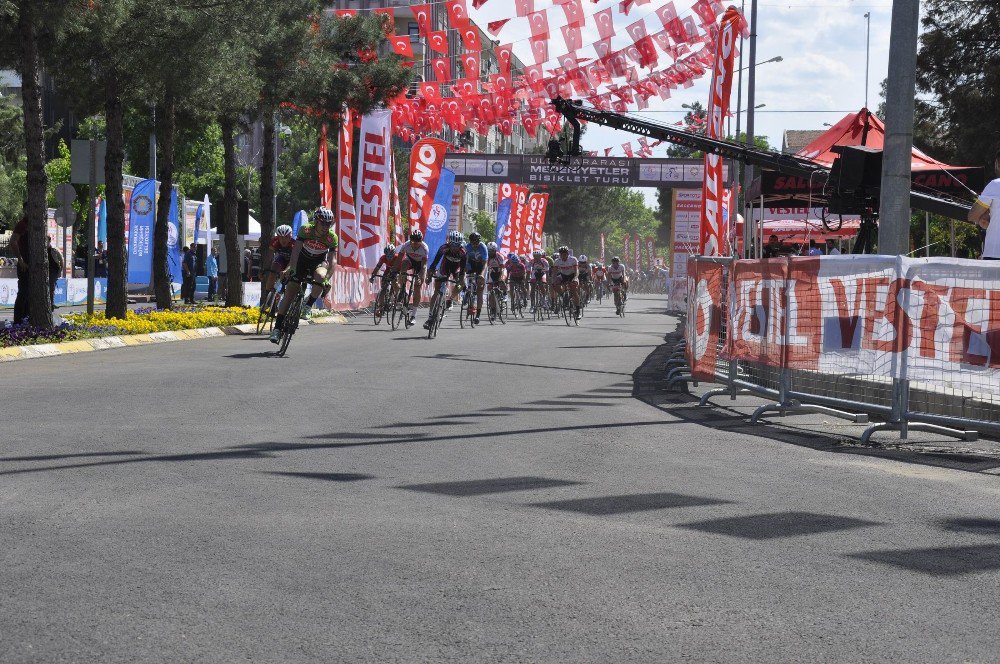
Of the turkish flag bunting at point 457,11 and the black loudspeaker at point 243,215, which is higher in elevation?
the turkish flag bunting at point 457,11

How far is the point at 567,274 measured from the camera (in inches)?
1291

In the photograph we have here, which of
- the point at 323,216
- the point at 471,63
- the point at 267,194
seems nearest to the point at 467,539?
the point at 323,216

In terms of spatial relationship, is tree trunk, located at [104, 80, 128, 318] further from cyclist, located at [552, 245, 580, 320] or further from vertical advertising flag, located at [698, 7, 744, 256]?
cyclist, located at [552, 245, 580, 320]

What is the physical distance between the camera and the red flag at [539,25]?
2481 centimetres

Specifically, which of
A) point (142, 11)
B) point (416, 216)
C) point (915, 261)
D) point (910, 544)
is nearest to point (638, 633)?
point (910, 544)

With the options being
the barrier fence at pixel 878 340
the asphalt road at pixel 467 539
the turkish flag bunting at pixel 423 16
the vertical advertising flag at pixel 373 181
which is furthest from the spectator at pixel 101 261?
the barrier fence at pixel 878 340

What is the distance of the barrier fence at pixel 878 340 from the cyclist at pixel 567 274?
20124 millimetres

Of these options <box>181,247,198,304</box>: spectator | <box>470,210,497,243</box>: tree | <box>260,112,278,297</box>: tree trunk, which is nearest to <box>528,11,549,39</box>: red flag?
<box>260,112,278,297</box>: tree trunk

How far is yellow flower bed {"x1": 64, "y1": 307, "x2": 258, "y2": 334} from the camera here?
21.3m

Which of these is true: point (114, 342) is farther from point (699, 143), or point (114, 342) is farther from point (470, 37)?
point (470, 37)

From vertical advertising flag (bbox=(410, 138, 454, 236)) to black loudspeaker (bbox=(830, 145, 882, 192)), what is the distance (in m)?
26.1

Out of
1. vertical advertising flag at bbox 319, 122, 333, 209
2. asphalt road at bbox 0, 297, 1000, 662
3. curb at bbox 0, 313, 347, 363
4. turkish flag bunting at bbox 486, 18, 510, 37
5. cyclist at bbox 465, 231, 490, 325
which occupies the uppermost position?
turkish flag bunting at bbox 486, 18, 510, 37

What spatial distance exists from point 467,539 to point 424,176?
35066 mm

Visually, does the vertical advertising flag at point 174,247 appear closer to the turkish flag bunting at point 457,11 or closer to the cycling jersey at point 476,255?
the turkish flag bunting at point 457,11
